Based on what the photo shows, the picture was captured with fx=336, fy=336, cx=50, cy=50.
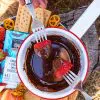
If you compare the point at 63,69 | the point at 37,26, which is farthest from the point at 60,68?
the point at 37,26

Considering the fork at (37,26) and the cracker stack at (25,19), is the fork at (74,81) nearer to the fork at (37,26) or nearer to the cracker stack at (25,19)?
the fork at (37,26)

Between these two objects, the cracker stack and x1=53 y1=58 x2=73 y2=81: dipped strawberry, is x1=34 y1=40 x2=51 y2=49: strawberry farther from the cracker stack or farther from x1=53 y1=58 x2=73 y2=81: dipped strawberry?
the cracker stack

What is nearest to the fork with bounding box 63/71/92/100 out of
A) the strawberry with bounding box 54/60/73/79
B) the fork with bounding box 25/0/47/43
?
the strawberry with bounding box 54/60/73/79

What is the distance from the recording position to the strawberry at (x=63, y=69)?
0.89m

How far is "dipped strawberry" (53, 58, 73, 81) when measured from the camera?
2.93ft

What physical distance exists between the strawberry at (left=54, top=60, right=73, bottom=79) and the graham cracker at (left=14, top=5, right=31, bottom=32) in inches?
8.4

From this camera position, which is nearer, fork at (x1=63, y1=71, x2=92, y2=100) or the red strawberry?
fork at (x1=63, y1=71, x2=92, y2=100)

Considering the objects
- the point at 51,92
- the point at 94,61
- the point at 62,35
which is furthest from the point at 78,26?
the point at 94,61

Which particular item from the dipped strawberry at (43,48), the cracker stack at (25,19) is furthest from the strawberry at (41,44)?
the cracker stack at (25,19)

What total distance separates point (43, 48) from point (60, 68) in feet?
0.23

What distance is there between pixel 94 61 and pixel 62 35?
467mm

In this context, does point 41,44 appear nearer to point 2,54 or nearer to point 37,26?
point 37,26

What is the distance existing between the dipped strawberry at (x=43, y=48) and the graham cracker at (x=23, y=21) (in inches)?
6.7

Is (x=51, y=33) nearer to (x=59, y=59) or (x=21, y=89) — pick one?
(x=59, y=59)
